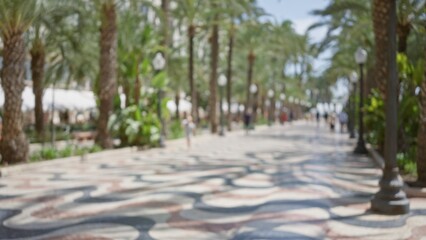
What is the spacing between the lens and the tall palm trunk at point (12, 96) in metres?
12.6

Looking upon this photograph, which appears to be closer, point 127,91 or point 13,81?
point 13,81

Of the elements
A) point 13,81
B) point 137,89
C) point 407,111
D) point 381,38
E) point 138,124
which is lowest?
point 138,124

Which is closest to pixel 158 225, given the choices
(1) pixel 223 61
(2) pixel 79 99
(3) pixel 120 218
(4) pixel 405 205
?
(3) pixel 120 218

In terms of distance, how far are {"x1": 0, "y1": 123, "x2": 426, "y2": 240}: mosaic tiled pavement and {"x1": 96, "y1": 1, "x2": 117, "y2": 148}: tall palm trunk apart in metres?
4.48

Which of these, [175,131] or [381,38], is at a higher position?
[381,38]

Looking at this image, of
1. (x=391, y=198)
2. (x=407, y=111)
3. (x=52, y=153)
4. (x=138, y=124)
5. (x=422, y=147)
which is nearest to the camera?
(x=391, y=198)

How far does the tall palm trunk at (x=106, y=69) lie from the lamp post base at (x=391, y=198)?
38.7 ft

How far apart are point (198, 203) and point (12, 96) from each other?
700cm

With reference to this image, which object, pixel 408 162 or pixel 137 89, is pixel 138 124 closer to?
pixel 137 89

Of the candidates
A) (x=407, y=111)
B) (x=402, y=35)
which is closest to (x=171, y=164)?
(x=407, y=111)

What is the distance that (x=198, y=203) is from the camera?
7.84 metres

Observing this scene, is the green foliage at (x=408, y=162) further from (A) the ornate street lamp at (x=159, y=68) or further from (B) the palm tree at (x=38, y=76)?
(B) the palm tree at (x=38, y=76)

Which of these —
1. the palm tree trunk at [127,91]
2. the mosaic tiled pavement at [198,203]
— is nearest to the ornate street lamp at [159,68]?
the palm tree trunk at [127,91]

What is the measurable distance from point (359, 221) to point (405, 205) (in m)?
0.93
